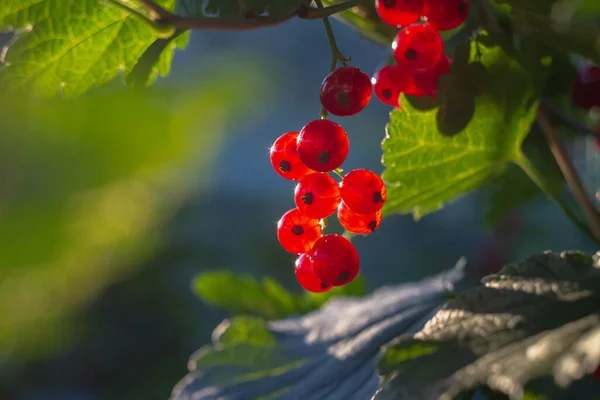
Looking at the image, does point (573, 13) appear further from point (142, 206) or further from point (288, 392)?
point (142, 206)

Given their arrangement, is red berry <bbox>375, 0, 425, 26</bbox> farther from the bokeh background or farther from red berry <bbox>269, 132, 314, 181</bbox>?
the bokeh background

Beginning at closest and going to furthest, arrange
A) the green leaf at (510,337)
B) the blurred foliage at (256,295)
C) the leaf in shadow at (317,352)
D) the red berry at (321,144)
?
the green leaf at (510,337) < the red berry at (321,144) < the leaf in shadow at (317,352) < the blurred foliage at (256,295)

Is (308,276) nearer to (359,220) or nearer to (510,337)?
(359,220)

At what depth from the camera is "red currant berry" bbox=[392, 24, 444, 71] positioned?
0.52 metres

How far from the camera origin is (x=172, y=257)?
7.53 feet

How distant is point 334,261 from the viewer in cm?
52

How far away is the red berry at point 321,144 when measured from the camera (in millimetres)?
490

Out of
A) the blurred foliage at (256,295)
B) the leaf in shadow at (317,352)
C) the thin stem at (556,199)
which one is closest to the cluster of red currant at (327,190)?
the leaf in shadow at (317,352)

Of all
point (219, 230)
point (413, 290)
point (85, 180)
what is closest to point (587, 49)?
point (413, 290)

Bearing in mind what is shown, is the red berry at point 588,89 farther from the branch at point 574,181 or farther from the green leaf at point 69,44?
the green leaf at point 69,44

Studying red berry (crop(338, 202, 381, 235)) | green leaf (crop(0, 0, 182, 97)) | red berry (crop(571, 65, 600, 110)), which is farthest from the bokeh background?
red berry (crop(338, 202, 381, 235))

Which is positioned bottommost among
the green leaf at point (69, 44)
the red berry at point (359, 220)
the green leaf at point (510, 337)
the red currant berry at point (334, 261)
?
the green leaf at point (510, 337)

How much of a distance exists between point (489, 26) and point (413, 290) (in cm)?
33

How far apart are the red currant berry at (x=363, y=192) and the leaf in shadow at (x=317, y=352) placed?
0.15m
